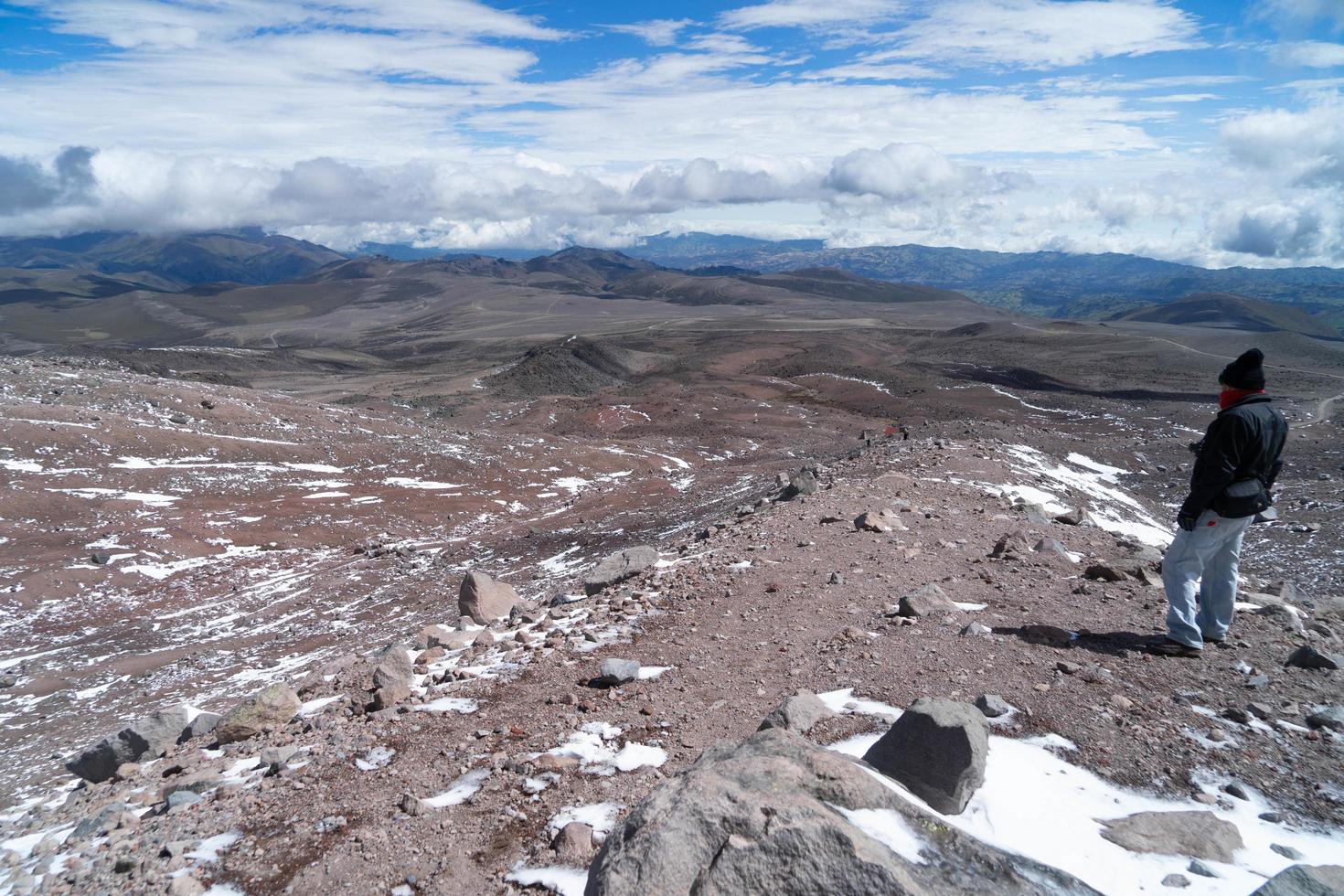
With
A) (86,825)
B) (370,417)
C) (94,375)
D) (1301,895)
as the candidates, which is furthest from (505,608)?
(94,375)

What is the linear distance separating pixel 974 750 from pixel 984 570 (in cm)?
606

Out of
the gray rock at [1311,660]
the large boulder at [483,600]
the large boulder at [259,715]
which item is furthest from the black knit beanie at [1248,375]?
the large boulder at [259,715]

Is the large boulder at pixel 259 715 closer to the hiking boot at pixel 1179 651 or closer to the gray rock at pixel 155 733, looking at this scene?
the gray rock at pixel 155 733

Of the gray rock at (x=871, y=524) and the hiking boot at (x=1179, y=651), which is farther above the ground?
the hiking boot at (x=1179, y=651)

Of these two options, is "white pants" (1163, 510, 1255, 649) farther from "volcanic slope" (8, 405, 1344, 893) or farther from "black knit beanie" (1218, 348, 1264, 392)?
"black knit beanie" (1218, 348, 1264, 392)

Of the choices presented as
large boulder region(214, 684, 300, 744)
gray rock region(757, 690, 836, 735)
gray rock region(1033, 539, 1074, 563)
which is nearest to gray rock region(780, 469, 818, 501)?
gray rock region(1033, 539, 1074, 563)

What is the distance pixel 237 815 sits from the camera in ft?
19.0

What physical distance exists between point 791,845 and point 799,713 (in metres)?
2.27

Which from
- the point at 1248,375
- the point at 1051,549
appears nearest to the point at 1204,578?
the point at 1248,375

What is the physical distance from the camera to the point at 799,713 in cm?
575

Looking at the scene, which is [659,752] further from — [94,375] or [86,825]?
[94,375]

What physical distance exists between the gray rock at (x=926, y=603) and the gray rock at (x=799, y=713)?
2635mm

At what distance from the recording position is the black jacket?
6.90m

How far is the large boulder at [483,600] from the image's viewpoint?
464 inches
